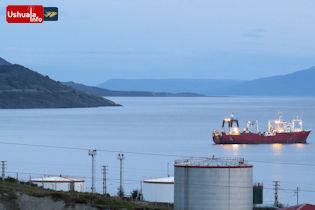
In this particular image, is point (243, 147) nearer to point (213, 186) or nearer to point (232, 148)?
point (232, 148)

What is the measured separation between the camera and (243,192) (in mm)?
30109

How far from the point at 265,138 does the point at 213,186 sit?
89229 millimetres

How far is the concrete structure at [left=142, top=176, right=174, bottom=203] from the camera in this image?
38.8 meters

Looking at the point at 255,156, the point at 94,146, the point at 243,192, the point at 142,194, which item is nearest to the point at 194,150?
the point at 255,156

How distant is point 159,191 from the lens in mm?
39344

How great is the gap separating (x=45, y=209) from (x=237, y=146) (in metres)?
85.1

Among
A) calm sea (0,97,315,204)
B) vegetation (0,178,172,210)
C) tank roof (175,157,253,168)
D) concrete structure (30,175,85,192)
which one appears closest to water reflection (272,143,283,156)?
calm sea (0,97,315,204)

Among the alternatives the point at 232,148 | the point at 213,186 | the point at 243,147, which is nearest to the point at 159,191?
the point at 213,186

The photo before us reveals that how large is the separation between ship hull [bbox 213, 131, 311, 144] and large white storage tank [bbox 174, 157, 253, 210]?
84055 millimetres

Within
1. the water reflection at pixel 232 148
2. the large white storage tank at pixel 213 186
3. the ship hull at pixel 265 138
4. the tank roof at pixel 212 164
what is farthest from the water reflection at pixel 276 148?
the large white storage tank at pixel 213 186

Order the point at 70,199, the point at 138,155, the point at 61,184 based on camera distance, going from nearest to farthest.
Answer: the point at 70,199 < the point at 61,184 < the point at 138,155

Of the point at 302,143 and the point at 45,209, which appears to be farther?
the point at 302,143

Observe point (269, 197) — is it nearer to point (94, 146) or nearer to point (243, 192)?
point (243, 192)

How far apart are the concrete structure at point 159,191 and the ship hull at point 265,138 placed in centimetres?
7472
